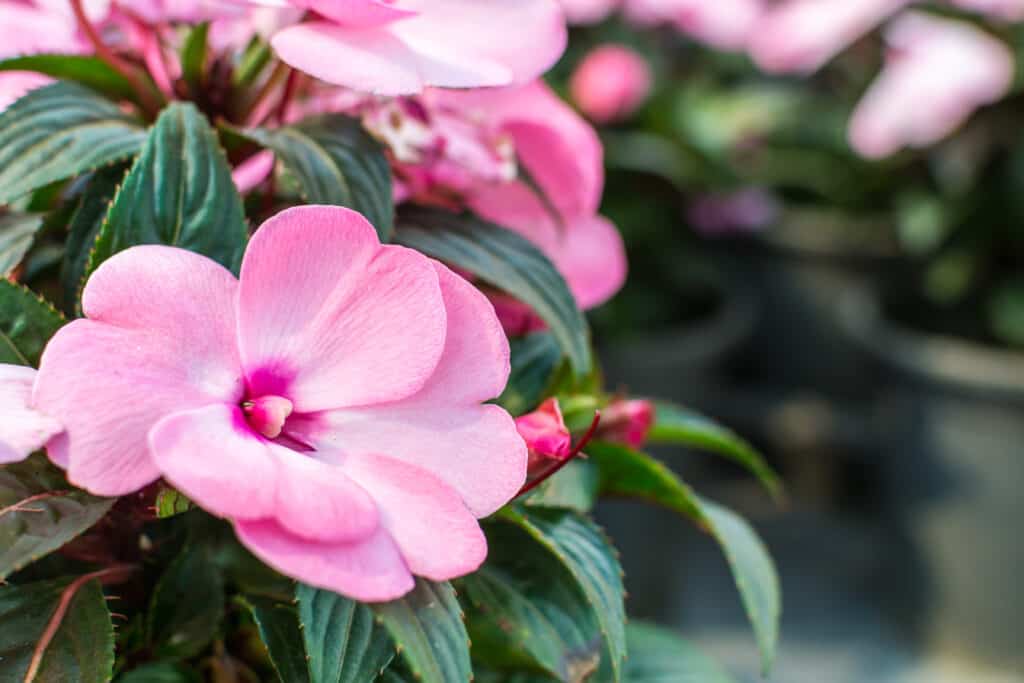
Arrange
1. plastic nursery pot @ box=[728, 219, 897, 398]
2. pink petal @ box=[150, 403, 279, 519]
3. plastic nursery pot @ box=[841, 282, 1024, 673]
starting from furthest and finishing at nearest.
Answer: plastic nursery pot @ box=[728, 219, 897, 398], plastic nursery pot @ box=[841, 282, 1024, 673], pink petal @ box=[150, 403, 279, 519]

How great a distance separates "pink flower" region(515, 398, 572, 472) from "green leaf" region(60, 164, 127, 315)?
160mm

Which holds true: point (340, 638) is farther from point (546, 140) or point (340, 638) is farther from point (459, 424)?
point (546, 140)

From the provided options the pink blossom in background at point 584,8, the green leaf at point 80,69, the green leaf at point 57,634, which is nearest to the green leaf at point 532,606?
the green leaf at point 57,634

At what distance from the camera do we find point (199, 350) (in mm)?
311

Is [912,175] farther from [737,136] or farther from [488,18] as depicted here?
[488,18]

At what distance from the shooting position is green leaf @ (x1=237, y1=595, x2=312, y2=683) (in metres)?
0.37

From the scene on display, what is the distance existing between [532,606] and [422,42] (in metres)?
0.22

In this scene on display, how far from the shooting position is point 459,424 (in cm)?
33

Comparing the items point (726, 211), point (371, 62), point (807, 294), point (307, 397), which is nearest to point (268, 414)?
point (307, 397)

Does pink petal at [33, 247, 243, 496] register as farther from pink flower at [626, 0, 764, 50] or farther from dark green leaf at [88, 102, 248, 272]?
pink flower at [626, 0, 764, 50]

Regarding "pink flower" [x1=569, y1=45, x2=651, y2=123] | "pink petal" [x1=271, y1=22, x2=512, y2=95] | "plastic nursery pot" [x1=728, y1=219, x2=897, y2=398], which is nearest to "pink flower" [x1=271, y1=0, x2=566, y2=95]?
"pink petal" [x1=271, y1=22, x2=512, y2=95]

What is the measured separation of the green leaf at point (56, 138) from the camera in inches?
15.3

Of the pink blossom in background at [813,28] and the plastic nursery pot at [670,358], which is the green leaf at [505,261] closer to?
the plastic nursery pot at [670,358]

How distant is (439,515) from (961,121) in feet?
4.24
